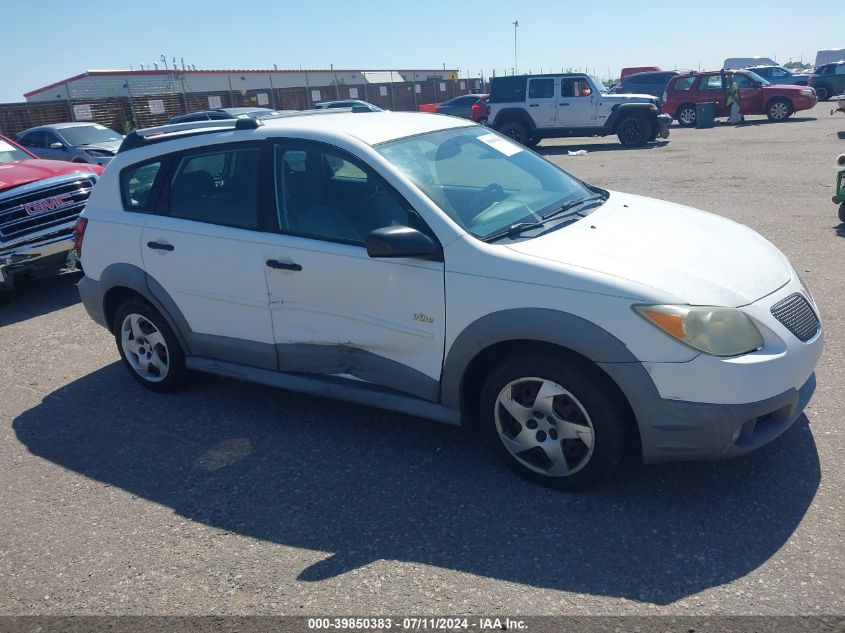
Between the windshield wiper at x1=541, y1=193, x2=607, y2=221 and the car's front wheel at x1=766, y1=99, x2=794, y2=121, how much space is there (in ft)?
73.7

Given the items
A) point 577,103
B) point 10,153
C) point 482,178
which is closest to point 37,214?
point 10,153

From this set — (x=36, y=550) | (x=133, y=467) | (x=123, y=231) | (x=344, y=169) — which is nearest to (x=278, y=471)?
(x=133, y=467)

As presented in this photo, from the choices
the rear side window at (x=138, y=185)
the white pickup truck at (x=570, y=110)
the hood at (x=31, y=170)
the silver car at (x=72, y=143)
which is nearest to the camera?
the rear side window at (x=138, y=185)

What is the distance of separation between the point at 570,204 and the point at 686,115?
892 inches

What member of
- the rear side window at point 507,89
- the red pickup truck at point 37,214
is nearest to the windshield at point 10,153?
the red pickup truck at point 37,214

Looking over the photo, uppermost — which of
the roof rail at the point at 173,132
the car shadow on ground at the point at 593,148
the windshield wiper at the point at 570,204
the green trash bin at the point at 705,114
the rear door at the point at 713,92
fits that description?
the roof rail at the point at 173,132

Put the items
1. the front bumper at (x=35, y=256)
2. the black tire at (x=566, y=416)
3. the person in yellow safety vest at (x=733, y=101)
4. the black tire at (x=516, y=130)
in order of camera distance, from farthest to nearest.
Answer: the person in yellow safety vest at (x=733, y=101)
the black tire at (x=516, y=130)
the front bumper at (x=35, y=256)
the black tire at (x=566, y=416)

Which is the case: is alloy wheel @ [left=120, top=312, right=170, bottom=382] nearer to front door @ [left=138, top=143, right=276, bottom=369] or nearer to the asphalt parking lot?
the asphalt parking lot

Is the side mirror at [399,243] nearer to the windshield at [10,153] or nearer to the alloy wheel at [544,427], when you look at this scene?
the alloy wheel at [544,427]

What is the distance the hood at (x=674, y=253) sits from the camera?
131 inches

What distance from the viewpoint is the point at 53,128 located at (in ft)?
54.7

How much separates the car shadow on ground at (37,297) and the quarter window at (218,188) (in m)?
3.78

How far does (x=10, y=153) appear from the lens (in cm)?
923

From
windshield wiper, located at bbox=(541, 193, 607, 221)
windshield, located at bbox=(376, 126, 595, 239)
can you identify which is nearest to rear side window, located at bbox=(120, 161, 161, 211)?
windshield, located at bbox=(376, 126, 595, 239)
